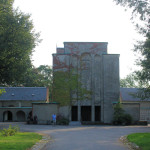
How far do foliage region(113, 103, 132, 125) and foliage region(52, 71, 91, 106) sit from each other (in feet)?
17.5

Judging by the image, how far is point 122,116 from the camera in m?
36.0

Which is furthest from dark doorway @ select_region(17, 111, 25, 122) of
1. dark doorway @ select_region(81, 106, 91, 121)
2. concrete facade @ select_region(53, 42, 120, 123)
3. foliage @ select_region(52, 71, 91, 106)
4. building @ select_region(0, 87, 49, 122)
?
dark doorway @ select_region(81, 106, 91, 121)

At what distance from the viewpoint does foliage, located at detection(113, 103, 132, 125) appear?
35906 mm

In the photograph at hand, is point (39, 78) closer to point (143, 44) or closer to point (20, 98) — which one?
point (20, 98)

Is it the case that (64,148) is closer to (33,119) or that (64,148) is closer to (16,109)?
(33,119)

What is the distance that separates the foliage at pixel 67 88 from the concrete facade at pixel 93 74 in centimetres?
66

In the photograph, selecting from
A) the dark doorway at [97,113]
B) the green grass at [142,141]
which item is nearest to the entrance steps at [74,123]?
the dark doorway at [97,113]

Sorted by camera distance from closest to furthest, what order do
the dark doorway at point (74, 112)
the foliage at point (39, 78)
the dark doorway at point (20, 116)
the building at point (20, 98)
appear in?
the dark doorway at point (74, 112) → the dark doorway at point (20, 116) → the building at point (20, 98) → the foliage at point (39, 78)

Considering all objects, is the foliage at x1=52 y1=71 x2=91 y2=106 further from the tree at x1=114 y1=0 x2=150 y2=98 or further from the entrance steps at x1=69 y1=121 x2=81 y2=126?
the tree at x1=114 y1=0 x2=150 y2=98

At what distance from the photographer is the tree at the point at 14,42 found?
24.2 meters

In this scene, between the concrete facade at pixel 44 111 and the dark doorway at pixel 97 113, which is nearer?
the concrete facade at pixel 44 111

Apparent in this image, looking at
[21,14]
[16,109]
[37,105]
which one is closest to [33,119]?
[37,105]

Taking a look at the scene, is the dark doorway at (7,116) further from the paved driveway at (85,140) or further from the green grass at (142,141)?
the green grass at (142,141)

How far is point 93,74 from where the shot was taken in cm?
4047
